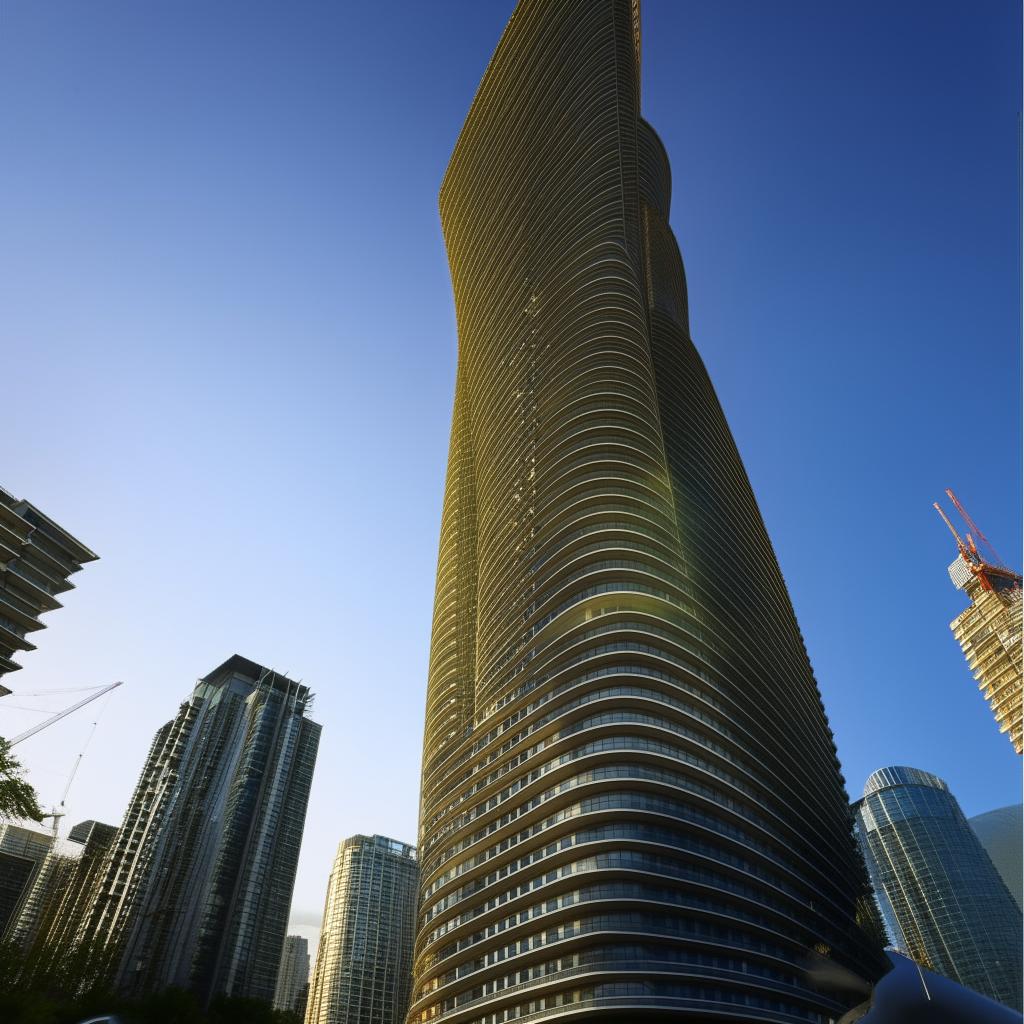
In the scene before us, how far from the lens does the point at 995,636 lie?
150 m

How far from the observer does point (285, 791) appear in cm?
17625

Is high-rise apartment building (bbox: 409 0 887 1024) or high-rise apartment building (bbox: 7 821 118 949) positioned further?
high-rise apartment building (bbox: 7 821 118 949)

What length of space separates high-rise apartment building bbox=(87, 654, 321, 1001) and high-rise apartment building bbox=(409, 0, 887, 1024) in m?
71.3

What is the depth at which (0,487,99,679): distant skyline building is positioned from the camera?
7388 centimetres

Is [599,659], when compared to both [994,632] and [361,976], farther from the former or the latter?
[361,976]

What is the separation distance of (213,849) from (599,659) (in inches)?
4861

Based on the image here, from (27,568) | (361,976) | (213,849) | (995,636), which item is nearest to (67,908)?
(213,849)

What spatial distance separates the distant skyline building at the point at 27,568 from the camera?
242 ft

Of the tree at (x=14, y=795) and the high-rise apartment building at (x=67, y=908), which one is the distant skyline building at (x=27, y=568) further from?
the high-rise apartment building at (x=67, y=908)

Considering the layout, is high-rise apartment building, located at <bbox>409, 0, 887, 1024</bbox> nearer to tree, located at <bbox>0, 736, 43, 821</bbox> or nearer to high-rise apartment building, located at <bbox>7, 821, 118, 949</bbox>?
tree, located at <bbox>0, 736, 43, 821</bbox>

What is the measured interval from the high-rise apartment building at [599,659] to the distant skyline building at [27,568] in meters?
51.8

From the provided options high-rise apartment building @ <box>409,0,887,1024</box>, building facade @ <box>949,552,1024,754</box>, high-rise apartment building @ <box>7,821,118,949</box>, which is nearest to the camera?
high-rise apartment building @ <box>409,0,887,1024</box>

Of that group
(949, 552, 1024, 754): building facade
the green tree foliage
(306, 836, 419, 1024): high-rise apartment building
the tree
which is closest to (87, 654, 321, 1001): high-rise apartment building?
(306, 836, 419, 1024): high-rise apartment building

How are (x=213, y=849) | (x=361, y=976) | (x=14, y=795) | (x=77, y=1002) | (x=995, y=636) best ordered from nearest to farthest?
(x=14, y=795) < (x=77, y=1002) < (x=995, y=636) < (x=213, y=849) < (x=361, y=976)
